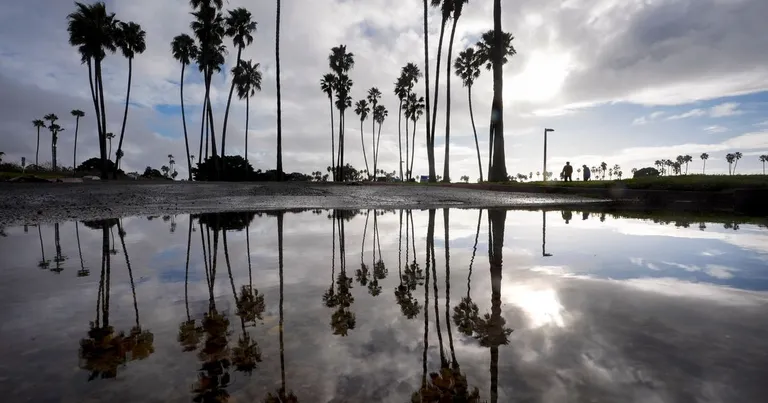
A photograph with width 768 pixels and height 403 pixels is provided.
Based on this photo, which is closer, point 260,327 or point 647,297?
point 260,327

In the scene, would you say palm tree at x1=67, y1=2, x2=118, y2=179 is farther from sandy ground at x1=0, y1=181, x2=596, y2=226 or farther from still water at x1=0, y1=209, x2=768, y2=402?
still water at x1=0, y1=209, x2=768, y2=402

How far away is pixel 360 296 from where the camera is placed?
273 cm

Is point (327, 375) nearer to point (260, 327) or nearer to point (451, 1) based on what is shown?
point (260, 327)

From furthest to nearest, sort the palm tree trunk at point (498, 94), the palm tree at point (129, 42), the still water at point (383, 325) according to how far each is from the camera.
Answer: the palm tree at point (129, 42) < the palm tree trunk at point (498, 94) < the still water at point (383, 325)

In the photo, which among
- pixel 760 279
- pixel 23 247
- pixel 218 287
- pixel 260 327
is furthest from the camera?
pixel 23 247

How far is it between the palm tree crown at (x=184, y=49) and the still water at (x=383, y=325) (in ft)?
154

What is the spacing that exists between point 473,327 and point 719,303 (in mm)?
1626

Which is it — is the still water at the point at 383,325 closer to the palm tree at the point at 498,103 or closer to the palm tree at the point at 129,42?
the palm tree at the point at 498,103

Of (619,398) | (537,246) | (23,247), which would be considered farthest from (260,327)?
(23,247)

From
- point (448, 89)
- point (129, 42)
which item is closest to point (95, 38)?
point (129, 42)

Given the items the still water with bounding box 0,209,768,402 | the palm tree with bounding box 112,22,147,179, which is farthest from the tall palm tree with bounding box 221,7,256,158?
the still water with bounding box 0,209,768,402

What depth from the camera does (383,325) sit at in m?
2.15

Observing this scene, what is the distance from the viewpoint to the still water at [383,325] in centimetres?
149

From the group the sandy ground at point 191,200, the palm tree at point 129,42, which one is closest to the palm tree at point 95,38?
the palm tree at point 129,42
